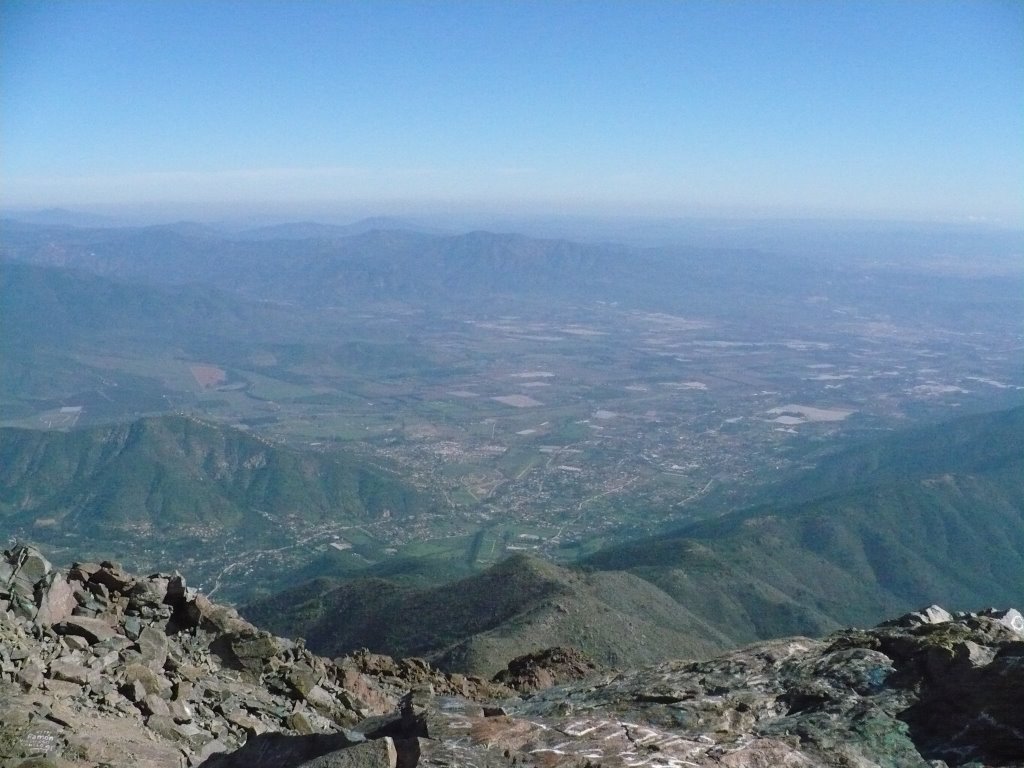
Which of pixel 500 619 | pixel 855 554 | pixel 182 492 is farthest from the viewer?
pixel 182 492

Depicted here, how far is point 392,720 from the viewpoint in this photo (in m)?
17.1

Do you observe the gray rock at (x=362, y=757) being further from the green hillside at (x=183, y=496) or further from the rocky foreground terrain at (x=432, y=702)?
the green hillside at (x=183, y=496)

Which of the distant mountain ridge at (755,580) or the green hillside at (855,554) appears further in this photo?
the green hillside at (855,554)

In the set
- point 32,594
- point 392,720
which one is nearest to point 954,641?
point 392,720

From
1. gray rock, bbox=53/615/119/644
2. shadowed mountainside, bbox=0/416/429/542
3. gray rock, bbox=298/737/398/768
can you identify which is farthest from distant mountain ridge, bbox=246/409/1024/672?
shadowed mountainside, bbox=0/416/429/542

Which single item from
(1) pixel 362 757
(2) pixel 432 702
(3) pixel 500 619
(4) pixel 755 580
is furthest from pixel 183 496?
(1) pixel 362 757

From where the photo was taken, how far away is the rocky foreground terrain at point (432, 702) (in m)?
15.1

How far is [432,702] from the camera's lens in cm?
2097

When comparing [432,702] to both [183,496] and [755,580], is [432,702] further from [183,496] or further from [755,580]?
[183,496]

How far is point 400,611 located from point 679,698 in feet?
146

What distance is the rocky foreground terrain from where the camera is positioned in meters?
15.1

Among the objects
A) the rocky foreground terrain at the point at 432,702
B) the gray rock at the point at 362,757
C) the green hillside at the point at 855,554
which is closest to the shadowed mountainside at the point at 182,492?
the green hillside at the point at 855,554

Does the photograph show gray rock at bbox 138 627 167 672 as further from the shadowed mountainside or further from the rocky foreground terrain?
the shadowed mountainside

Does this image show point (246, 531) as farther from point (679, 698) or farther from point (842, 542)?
point (679, 698)
